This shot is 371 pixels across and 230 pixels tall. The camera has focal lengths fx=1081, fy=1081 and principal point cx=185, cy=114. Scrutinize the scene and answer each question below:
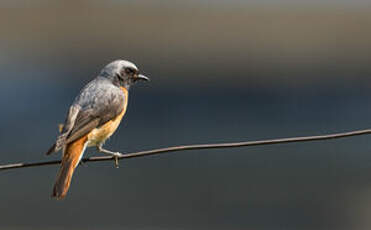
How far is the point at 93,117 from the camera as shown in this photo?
9945 mm

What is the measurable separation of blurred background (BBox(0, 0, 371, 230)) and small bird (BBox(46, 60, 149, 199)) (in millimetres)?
15545

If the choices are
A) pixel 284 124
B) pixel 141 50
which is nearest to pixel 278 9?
pixel 141 50

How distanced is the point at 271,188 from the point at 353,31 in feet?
43.8

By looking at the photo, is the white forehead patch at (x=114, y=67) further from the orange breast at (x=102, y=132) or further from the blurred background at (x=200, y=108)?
the blurred background at (x=200, y=108)

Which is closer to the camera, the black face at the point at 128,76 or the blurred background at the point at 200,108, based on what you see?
the black face at the point at 128,76

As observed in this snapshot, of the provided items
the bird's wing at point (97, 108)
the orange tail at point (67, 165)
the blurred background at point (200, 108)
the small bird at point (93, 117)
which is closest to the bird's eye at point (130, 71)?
the small bird at point (93, 117)

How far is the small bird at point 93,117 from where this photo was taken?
30.2 ft

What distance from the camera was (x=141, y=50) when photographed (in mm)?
40250

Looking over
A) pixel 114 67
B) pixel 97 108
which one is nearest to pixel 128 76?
pixel 114 67

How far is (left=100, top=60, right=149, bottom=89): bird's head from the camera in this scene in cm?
1077

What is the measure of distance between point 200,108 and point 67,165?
28486mm

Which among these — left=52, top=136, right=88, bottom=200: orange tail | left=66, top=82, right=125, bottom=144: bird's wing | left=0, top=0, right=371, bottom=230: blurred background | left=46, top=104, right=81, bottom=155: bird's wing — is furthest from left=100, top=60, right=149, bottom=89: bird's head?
left=0, top=0, right=371, bottom=230: blurred background

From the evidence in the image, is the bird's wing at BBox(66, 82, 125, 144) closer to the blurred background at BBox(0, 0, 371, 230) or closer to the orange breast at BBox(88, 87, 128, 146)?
the orange breast at BBox(88, 87, 128, 146)

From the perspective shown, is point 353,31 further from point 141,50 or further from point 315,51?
point 141,50
